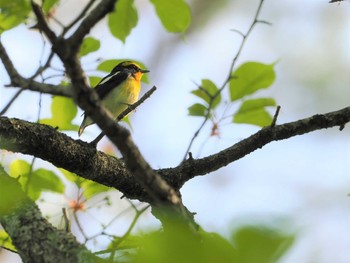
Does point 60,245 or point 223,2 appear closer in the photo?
point 60,245

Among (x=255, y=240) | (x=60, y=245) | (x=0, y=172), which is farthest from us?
(x=0, y=172)

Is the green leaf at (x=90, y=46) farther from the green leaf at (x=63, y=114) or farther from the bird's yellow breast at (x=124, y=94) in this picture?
the bird's yellow breast at (x=124, y=94)

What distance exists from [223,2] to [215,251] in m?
11.0

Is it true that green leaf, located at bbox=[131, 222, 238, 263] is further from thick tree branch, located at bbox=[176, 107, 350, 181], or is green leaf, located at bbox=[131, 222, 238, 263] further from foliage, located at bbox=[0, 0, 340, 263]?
thick tree branch, located at bbox=[176, 107, 350, 181]

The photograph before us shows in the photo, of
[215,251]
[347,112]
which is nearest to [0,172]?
[347,112]

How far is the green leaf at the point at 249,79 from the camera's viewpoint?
2.40m

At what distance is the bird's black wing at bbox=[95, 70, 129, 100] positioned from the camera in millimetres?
5113

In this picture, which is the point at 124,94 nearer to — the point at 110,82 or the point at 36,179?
the point at 110,82

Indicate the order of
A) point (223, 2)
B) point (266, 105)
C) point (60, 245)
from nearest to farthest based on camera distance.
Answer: point (60, 245) < point (266, 105) < point (223, 2)

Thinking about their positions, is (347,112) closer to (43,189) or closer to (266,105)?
(266,105)

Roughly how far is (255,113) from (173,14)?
0.87 metres

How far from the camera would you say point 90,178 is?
2.49 meters

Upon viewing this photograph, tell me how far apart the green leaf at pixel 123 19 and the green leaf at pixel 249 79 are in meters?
0.62

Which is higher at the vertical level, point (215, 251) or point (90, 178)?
point (90, 178)
